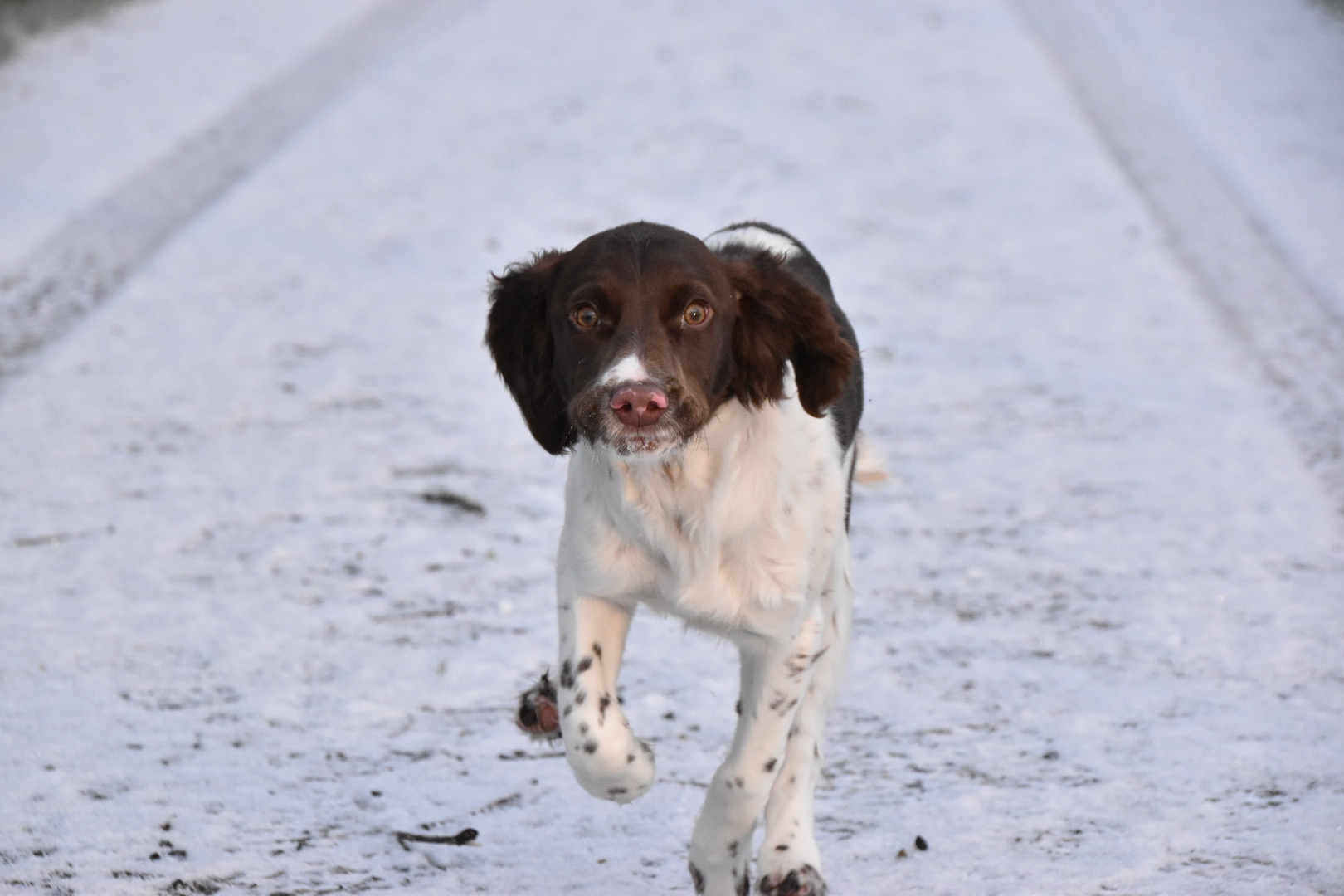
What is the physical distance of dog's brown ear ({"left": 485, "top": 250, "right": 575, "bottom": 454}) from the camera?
2.93m

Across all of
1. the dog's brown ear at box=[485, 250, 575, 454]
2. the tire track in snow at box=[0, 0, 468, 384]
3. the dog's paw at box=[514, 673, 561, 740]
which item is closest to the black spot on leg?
the dog's paw at box=[514, 673, 561, 740]

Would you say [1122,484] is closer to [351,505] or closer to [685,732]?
[685,732]

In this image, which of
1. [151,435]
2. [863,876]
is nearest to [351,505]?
[151,435]

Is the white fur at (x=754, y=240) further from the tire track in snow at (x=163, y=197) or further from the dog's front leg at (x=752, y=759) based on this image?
the tire track in snow at (x=163, y=197)

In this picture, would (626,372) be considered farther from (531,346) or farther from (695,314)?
(531,346)

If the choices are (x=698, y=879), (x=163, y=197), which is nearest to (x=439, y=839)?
(x=698, y=879)

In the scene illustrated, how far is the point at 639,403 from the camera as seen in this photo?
2531 millimetres

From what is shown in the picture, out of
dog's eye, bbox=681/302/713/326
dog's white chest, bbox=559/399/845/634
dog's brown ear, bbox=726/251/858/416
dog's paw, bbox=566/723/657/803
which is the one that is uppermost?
dog's eye, bbox=681/302/713/326

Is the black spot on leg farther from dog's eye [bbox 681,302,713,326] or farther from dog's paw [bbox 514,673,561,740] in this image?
dog's eye [bbox 681,302,713,326]

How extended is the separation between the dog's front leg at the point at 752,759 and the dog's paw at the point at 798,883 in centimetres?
9

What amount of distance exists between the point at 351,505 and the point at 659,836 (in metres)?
1.88

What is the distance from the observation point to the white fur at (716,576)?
9.47 feet

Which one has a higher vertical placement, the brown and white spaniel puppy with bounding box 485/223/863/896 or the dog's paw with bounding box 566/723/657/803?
the brown and white spaniel puppy with bounding box 485/223/863/896

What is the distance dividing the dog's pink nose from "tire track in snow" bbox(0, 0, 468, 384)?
12.4ft
